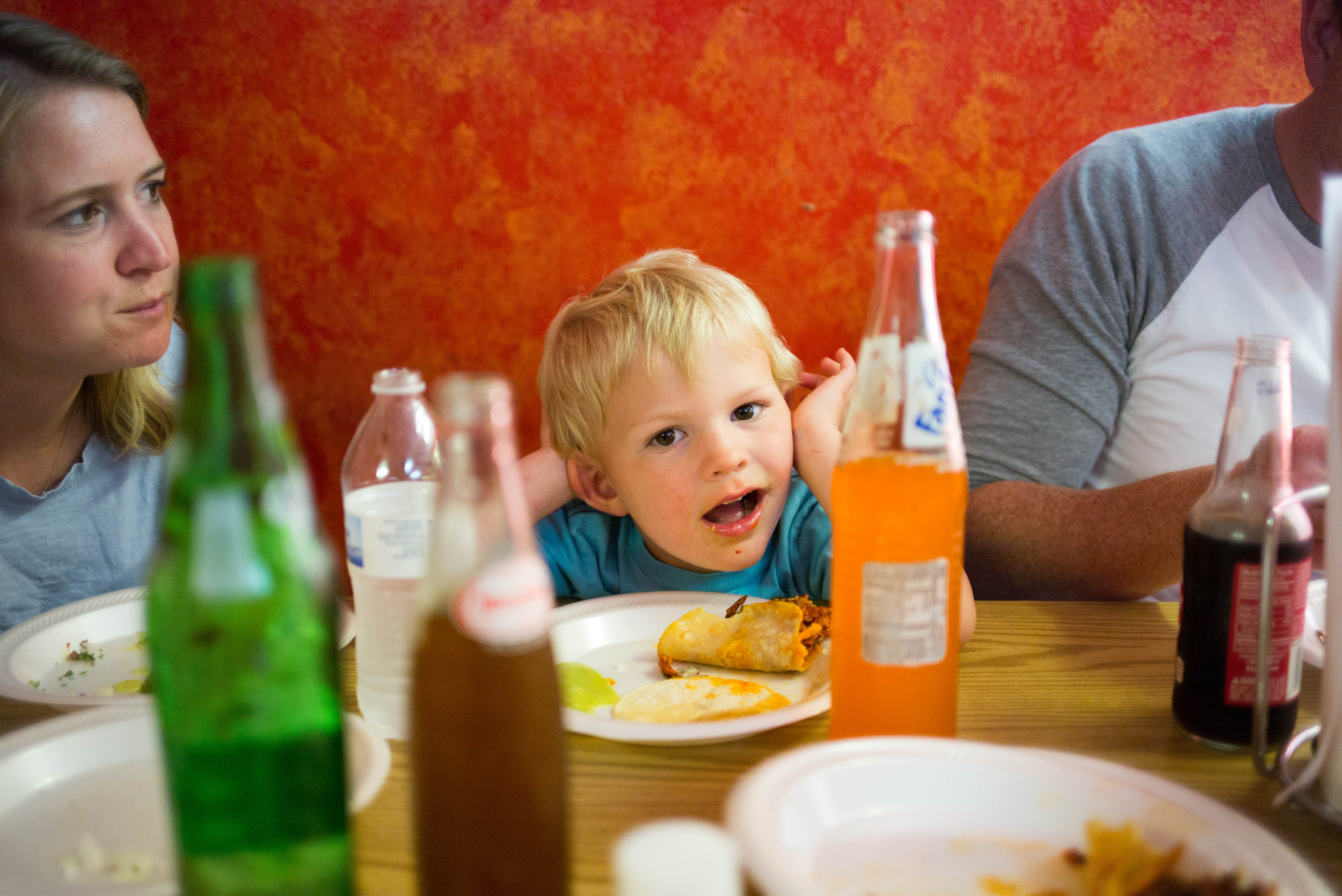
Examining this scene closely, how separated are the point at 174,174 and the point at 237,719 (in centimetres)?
266

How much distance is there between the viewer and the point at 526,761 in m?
0.45

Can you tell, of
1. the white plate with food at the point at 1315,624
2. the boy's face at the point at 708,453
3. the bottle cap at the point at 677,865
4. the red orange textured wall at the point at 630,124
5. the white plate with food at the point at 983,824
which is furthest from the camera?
the red orange textured wall at the point at 630,124

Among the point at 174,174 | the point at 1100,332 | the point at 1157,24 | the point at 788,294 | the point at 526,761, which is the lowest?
the point at 526,761

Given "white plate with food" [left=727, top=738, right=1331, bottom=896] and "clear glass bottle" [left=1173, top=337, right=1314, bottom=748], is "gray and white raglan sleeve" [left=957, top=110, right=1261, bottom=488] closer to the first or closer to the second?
"clear glass bottle" [left=1173, top=337, right=1314, bottom=748]

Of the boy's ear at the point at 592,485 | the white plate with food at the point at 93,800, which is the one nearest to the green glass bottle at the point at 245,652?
the white plate with food at the point at 93,800

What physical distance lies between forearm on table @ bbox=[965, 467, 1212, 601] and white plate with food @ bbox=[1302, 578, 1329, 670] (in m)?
0.15

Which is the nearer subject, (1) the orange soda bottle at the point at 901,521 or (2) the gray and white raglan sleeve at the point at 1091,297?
(1) the orange soda bottle at the point at 901,521

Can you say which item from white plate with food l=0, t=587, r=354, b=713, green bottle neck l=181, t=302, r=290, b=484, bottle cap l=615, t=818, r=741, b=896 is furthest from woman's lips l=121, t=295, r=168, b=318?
bottle cap l=615, t=818, r=741, b=896

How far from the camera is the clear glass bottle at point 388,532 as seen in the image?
0.80 meters

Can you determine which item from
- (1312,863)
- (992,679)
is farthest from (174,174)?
(1312,863)

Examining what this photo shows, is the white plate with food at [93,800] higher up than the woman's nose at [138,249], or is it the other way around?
the woman's nose at [138,249]

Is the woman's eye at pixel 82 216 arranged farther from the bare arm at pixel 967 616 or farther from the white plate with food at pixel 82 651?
the bare arm at pixel 967 616

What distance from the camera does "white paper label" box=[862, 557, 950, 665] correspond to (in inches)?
26.3

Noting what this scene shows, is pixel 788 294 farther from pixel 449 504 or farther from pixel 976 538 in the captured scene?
pixel 449 504
